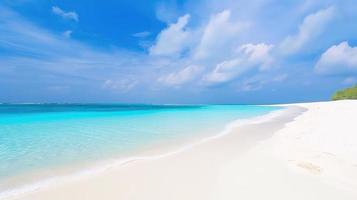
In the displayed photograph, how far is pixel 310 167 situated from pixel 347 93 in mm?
60809

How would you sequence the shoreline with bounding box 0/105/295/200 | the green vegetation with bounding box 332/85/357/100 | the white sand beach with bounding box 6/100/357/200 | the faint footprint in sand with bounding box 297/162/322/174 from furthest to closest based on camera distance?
1. the green vegetation with bounding box 332/85/357/100
2. the faint footprint in sand with bounding box 297/162/322/174
3. the shoreline with bounding box 0/105/295/200
4. the white sand beach with bounding box 6/100/357/200

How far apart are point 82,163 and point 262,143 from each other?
18.2ft

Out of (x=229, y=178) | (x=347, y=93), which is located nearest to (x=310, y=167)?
(x=229, y=178)

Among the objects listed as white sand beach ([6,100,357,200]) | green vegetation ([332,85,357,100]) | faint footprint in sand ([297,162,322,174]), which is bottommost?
white sand beach ([6,100,357,200])

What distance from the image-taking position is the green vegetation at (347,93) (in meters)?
47.5

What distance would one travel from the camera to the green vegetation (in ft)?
156

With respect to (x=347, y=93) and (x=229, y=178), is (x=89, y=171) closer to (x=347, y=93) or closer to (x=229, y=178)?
(x=229, y=178)

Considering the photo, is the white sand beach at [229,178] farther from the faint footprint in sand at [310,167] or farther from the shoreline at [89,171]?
the shoreline at [89,171]

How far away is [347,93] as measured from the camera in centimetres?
4953

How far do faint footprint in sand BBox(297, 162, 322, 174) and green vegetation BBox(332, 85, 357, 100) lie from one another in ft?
191

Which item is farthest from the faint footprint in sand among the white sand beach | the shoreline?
the shoreline

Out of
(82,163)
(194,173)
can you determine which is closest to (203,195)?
(194,173)

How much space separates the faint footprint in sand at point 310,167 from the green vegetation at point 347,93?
191ft

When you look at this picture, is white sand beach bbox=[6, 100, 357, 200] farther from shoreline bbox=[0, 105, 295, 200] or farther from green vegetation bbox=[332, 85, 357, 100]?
green vegetation bbox=[332, 85, 357, 100]
